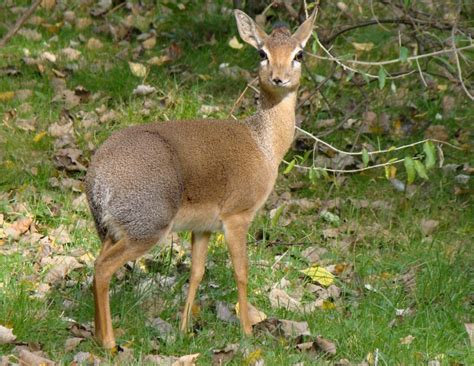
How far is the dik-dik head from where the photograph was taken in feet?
15.7

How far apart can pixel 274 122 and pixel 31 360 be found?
1.68 m

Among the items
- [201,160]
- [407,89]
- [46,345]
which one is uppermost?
[201,160]

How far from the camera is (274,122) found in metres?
5.00

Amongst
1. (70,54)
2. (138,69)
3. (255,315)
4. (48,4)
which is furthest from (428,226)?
(48,4)

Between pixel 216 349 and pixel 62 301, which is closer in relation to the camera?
pixel 216 349

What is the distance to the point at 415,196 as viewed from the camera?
6.39 meters

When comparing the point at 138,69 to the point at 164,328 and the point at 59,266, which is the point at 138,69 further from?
the point at 164,328

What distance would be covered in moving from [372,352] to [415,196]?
2.12 metres

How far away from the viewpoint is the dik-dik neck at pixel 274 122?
4.98 meters

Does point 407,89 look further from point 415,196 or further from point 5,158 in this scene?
Result: point 5,158

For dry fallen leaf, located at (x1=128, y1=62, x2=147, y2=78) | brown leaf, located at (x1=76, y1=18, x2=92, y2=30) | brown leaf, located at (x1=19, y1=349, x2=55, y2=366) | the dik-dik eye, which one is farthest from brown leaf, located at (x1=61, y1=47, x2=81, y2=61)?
brown leaf, located at (x1=19, y1=349, x2=55, y2=366)

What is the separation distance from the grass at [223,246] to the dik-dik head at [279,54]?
2.26 feet

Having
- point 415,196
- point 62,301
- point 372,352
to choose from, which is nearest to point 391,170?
point 415,196

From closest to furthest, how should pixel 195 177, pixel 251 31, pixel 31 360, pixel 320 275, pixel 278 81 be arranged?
pixel 31 360 → pixel 195 177 → pixel 278 81 → pixel 251 31 → pixel 320 275
